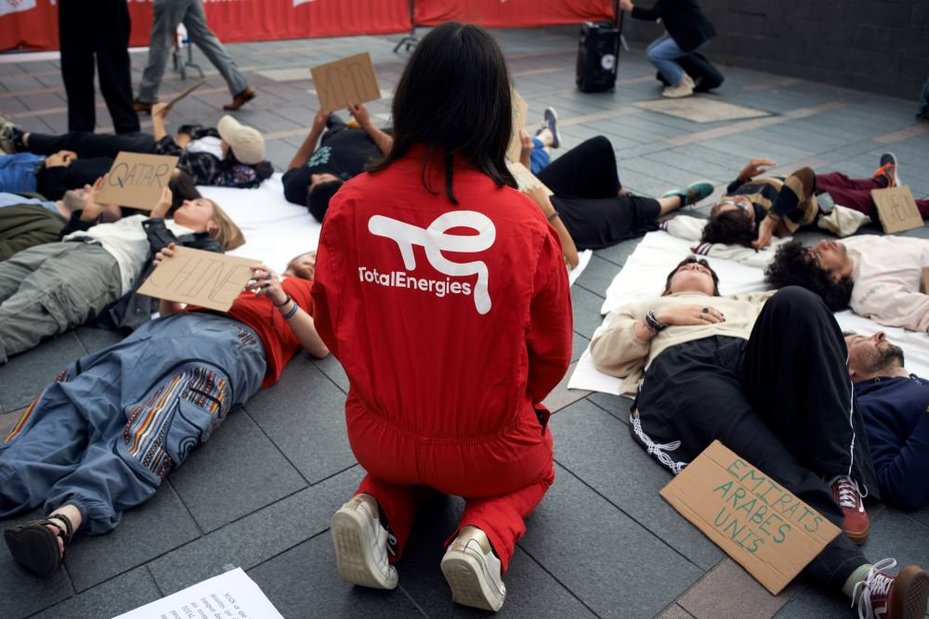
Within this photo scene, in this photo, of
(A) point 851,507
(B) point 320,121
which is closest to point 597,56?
(B) point 320,121

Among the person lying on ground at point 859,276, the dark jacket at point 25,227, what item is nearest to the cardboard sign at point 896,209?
the person lying on ground at point 859,276

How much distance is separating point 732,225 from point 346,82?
8.56ft

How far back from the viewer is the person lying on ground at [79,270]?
11.0 ft

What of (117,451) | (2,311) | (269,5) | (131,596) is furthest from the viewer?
(269,5)

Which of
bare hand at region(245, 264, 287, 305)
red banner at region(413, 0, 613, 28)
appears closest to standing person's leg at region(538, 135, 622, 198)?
bare hand at region(245, 264, 287, 305)

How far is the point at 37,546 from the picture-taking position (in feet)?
6.91

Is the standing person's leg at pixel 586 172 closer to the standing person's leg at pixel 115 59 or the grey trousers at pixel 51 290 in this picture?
the grey trousers at pixel 51 290

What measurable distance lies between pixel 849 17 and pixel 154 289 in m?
9.39

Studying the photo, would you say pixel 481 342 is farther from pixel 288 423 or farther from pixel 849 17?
pixel 849 17

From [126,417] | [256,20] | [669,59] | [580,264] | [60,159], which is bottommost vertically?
[580,264]

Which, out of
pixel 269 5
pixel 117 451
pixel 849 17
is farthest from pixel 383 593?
pixel 849 17

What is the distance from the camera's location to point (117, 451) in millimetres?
2484

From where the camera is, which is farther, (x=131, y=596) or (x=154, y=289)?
(x=154, y=289)

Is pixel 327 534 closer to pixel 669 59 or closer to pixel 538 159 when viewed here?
pixel 538 159
